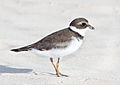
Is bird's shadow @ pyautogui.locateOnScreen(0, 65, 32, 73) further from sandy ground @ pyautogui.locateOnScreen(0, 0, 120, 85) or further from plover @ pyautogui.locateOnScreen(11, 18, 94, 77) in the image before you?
plover @ pyautogui.locateOnScreen(11, 18, 94, 77)

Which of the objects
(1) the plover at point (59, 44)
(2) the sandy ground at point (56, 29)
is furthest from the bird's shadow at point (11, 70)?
(1) the plover at point (59, 44)

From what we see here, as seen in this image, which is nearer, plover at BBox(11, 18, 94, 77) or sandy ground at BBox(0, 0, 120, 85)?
plover at BBox(11, 18, 94, 77)

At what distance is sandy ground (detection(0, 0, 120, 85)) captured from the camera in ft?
23.3

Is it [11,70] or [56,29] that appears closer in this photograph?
[11,70]

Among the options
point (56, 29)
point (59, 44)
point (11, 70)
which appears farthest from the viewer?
point (56, 29)

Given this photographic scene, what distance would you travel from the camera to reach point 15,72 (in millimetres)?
7664

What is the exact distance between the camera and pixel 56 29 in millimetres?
11234

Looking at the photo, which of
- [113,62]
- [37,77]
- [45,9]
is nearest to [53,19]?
[45,9]

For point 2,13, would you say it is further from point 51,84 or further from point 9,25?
point 51,84

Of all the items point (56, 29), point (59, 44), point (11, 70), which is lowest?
point (11, 70)

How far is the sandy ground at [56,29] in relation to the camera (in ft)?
23.3

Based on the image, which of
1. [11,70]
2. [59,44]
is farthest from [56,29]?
[59,44]

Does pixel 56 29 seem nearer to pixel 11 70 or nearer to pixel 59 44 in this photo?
pixel 11 70

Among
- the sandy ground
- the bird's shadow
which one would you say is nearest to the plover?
the sandy ground
